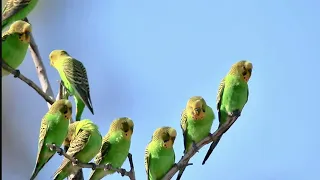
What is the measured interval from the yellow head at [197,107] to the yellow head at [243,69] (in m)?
0.47

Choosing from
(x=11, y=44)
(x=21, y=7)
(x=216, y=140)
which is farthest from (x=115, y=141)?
(x=21, y=7)

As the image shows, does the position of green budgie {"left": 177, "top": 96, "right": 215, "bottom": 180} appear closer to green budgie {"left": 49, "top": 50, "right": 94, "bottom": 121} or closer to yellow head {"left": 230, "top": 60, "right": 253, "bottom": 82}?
yellow head {"left": 230, "top": 60, "right": 253, "bottom": 82}

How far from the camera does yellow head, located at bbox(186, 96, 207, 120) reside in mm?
3299

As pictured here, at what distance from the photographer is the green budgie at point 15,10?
11.4 ft

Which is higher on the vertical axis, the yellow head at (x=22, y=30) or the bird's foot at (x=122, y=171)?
the yellow head at (x=22, y=30)

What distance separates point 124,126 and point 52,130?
19.3 inches

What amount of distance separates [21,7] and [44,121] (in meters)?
0.88

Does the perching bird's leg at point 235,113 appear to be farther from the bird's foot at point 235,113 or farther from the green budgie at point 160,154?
the green budgie at point 160,154

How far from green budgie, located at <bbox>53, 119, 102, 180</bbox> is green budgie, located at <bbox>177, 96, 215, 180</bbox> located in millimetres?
562

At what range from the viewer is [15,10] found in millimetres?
3494

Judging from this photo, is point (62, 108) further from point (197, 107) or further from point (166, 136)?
point (197, 107)

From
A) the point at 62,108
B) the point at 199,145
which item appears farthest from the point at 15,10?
the point at 199,145

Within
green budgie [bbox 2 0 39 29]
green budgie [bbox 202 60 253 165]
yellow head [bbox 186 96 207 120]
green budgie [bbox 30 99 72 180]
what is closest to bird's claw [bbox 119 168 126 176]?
green budgie [bbox 30 99 72 180]

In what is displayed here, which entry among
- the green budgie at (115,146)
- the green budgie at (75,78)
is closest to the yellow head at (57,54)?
the green budgie at (75,78)
